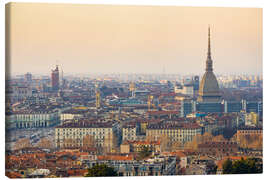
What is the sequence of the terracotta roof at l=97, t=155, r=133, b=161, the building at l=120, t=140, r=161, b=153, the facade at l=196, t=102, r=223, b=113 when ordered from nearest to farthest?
the terracotta roof at l=97, t=155, r=133, b=161
the building at l=120, t=140, r=161, b=153
the facade at l=196, t=102, r=223, b=113

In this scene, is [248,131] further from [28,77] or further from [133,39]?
[28,77]

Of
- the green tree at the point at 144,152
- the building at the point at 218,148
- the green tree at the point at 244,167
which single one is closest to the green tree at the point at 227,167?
the green tree at the point at 244,167

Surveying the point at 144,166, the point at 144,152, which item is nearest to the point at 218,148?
the point at 144,152

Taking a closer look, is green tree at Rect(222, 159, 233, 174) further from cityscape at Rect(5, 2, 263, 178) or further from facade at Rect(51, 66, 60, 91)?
facade at Rect(51, 66, 60, 91)

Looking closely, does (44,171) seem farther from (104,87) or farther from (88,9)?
(104,87)

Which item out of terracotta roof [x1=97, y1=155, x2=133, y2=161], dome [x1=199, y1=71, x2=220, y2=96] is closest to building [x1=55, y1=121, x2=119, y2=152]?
terracotta roof [x1=97, y1=155, x2=133, y2=161]

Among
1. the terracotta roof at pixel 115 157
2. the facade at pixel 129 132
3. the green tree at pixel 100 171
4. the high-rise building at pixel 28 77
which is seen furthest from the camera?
the facade at pixel 129 132

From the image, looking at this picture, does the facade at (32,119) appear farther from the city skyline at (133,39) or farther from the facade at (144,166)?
the facade at (144,166)
